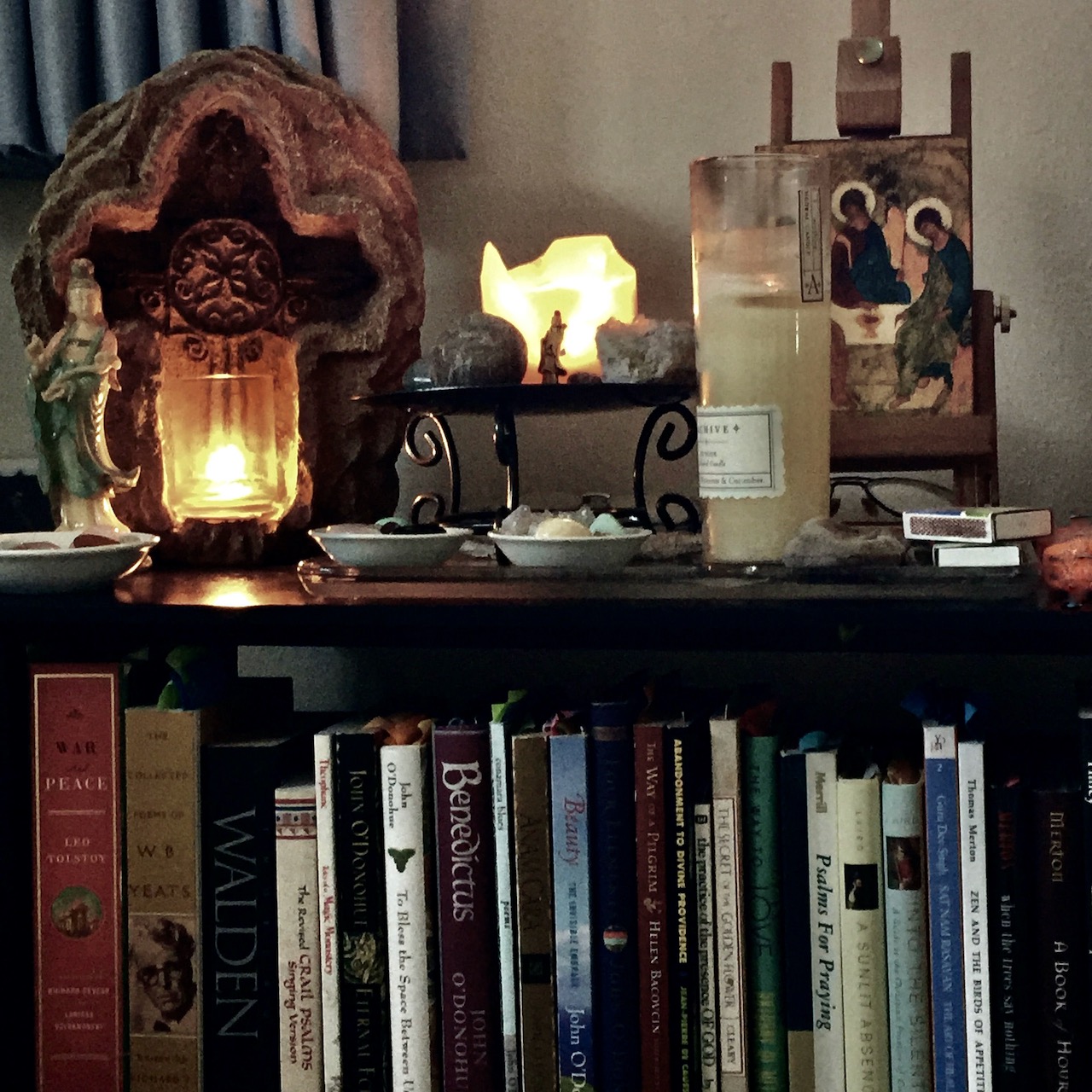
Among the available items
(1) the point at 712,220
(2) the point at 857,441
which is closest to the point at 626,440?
(2) the point at 857,441

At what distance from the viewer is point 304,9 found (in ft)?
4.06

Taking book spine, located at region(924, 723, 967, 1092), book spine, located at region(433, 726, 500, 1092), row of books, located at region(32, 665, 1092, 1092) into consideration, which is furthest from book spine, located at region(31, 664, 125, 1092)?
book spine, located at region(924, 723, 967, 1092)

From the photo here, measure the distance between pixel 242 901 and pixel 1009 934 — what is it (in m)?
0.50

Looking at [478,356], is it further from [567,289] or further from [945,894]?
[945,894]

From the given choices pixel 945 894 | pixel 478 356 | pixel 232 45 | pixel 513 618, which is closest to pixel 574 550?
pixel 513 618

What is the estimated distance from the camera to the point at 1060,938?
0.82 meters

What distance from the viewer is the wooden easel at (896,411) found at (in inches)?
42.9

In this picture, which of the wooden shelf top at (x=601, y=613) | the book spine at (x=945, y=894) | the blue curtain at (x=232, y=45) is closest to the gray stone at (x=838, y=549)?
the wooden shelf top at (x=601, y=613)

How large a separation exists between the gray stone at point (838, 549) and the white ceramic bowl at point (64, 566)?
17.8 inches

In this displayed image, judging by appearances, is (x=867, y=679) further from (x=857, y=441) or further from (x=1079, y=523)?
(x=1079, y=523)

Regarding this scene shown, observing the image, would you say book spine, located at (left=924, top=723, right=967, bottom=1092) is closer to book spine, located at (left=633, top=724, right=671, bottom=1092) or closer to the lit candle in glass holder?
book spine, located at (left=633, top=724, right=671, bottom=1092)

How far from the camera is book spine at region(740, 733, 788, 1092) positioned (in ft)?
2.84

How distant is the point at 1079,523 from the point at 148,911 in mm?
666

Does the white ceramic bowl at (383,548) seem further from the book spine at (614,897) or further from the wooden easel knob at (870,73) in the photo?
the wooden easel knob at (870,73)
